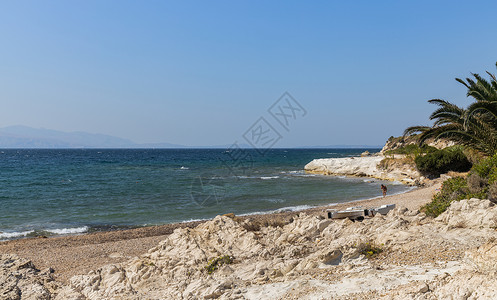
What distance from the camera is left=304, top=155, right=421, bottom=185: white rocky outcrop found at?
131ft

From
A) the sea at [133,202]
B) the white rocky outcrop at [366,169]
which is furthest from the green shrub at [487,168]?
the white rocky outcrop at [366,169]

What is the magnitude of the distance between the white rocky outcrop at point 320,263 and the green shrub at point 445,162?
86.8 ft

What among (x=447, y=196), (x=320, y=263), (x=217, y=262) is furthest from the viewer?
(x=447, y=196)

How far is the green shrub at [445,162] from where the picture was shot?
109ft

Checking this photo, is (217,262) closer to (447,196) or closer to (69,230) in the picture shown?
(447,196)

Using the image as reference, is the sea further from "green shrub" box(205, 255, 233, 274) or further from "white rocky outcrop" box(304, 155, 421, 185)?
"green shrub" box(205, 255, 233, 274)

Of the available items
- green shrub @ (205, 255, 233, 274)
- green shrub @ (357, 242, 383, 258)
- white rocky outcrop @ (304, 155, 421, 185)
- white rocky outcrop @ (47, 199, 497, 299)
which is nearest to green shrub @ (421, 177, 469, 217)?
white rocky outcrop @ (47, 199, 497, 299)

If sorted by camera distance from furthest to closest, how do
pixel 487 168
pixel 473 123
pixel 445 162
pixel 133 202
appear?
pixel 445 162 → pixel 133 202 → pixel 473 123 → pixel 487 168

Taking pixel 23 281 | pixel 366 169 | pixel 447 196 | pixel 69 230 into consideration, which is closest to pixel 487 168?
pixel 447 196

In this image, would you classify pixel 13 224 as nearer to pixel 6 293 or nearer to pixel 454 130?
pixel 6 293

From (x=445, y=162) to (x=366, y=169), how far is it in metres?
13.9

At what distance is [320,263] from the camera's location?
7527 mm

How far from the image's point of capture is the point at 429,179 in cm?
3556

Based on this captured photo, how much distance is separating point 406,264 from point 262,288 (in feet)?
9.86
